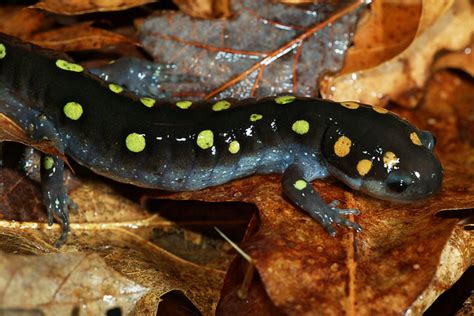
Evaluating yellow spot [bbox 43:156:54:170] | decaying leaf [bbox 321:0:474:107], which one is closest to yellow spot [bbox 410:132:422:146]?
decaying leaf [bbox 321:0:474:107]

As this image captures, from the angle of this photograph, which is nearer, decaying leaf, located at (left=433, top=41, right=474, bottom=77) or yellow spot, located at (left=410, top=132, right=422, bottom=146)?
yellow spot, located at (left=410, top=132, right=422, bottom=146)

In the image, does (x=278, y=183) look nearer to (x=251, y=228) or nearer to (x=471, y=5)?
(x=251, y=228)

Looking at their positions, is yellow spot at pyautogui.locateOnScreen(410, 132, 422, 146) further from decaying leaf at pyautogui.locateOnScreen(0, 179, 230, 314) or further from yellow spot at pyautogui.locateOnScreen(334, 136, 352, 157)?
decaying leaf at pyautogui.locateOnScreen(0, 179, 230, 314)

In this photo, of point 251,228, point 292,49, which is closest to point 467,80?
point 292,49

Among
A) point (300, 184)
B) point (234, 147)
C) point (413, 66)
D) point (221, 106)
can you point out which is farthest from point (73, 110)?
point (413, 66)

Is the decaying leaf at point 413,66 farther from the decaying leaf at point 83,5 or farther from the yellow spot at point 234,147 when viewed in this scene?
the decaying leaf at point 83,5

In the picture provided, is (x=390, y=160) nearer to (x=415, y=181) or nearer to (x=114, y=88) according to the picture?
(x=415, y=181)
